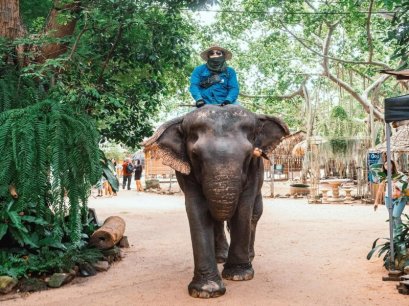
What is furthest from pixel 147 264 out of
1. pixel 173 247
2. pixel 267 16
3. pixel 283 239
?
pixel 267 16

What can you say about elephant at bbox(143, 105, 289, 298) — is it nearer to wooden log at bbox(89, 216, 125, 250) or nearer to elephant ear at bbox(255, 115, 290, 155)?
elephant ear at bbox(255, 115, 290, 155)

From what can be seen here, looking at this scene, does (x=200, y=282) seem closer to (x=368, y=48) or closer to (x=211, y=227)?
(x=211, y=227)

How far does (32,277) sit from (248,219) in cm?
267

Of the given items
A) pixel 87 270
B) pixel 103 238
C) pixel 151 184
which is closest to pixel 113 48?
pixel 103 238

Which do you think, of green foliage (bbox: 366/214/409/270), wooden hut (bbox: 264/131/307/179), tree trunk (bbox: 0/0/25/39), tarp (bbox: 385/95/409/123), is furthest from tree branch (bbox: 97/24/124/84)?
wooden hut (bbox: 264/131/307/179)

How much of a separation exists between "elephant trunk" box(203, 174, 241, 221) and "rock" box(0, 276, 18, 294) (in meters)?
2.51

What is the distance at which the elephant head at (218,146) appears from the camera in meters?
4.88

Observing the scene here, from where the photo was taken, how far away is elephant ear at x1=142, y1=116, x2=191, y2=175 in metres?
5.45

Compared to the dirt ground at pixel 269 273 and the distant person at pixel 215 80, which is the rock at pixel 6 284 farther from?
the distant person at pixel 215 80

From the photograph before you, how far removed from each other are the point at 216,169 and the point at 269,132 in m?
1.23

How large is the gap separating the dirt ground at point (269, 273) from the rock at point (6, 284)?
19 centimetres

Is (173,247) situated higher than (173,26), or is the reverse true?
(173,26)

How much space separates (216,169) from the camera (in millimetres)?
4852

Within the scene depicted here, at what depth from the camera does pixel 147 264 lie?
23.3ft
